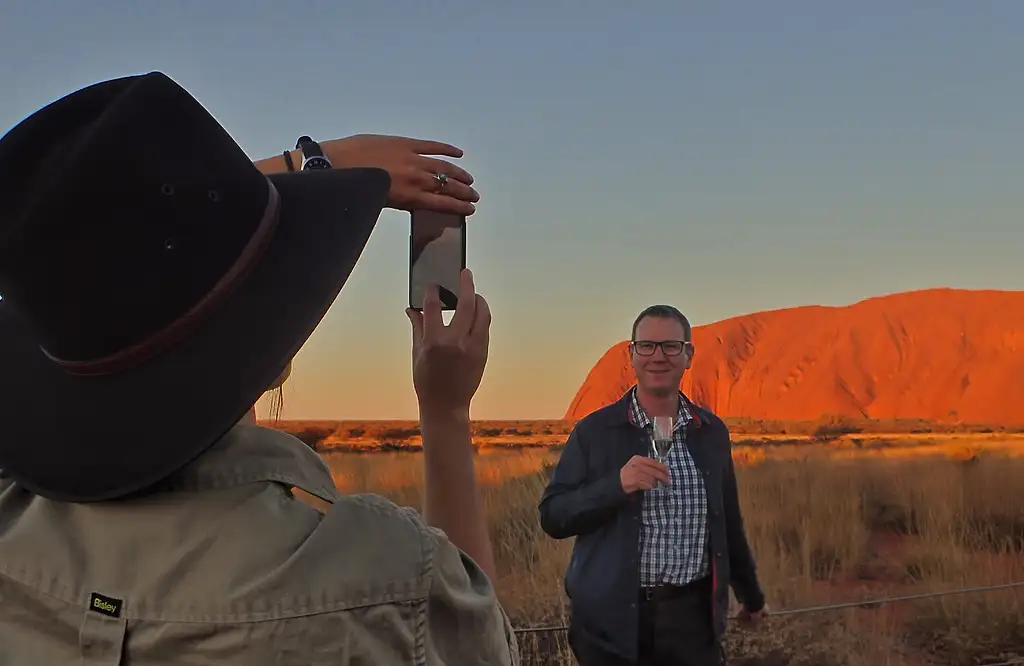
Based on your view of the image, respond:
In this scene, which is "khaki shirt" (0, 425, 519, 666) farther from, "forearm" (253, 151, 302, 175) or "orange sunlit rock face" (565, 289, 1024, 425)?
"orange sunlit rock face" (565, 289, 1024, 425)

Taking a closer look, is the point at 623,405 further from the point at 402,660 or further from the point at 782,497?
the point at 782,497

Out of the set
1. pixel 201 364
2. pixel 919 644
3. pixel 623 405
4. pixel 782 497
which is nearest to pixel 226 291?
pixel 201 364

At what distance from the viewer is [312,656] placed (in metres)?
0.74

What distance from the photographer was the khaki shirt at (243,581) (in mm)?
739

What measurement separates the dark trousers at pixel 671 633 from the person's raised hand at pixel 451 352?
2709 mm

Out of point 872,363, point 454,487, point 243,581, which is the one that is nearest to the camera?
point 243,581

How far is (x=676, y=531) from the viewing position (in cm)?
363

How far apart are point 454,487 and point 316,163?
440 mm

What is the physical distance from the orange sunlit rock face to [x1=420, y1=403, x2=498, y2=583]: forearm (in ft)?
127

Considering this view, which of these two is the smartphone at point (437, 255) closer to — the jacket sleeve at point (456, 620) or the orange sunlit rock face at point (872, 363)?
the jacket sleeve at point (456, 620)

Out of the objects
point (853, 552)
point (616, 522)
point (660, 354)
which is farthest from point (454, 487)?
point (853, 552)

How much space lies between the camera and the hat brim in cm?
79

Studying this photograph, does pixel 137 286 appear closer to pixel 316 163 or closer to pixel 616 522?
pixel 316 163

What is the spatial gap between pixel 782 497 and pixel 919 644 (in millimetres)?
5276
